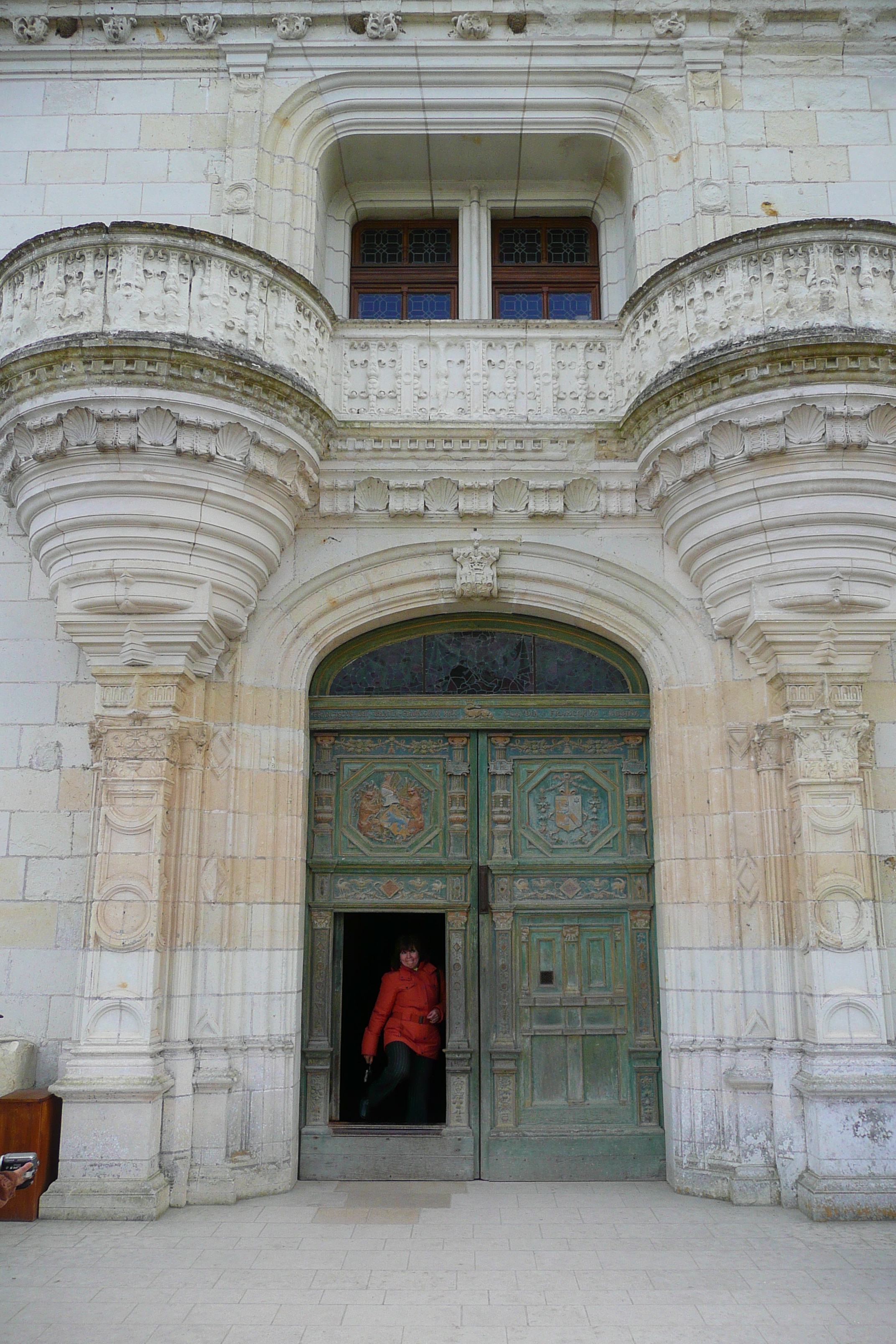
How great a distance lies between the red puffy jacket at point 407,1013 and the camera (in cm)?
655

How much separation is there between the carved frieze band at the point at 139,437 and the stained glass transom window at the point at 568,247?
10.1 ft

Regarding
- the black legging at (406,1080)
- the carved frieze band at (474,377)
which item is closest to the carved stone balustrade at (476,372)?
the carved frieze band at (474,377)

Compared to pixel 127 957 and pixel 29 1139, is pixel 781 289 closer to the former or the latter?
pixel 127 957

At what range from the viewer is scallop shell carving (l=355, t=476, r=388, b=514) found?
674 cm

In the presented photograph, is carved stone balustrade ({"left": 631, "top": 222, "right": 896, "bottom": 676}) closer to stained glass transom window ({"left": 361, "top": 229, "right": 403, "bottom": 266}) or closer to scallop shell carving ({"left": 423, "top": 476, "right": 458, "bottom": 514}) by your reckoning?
scallop shell carving ({"left": 423, "top": 476, "right": 458, "bottom": 514})

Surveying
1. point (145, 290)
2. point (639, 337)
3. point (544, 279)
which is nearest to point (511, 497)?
point (639, 337)

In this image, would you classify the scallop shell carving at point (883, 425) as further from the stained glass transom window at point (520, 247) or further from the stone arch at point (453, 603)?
the stained glass transom window at point (520, 247)

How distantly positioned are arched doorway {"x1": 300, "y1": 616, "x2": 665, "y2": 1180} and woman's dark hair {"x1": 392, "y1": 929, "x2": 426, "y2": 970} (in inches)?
3.1

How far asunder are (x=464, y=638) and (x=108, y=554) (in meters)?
2.36

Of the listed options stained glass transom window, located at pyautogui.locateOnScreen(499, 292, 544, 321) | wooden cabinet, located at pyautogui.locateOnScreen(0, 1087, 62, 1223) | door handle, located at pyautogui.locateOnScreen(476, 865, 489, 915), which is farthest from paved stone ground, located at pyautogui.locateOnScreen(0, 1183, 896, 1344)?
stained glass transom window, located at pyautogui.locateOnScreen(499, 292, 544, 321)

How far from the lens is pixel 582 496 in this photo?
6773 mm

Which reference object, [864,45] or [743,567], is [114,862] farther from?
[864,45]

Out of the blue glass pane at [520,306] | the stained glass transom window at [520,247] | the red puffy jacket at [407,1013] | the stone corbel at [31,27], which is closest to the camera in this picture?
the red puffy jacket at [407,1013]

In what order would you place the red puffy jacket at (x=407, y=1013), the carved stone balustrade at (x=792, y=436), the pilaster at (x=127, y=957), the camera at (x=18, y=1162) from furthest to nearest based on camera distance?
the red puffy jacket at (x=407, y=1013), the carved stone balustrade at (x=792, y=436), the pilaster at (x=127, y=957), the camera at (x=18, y=1162)
